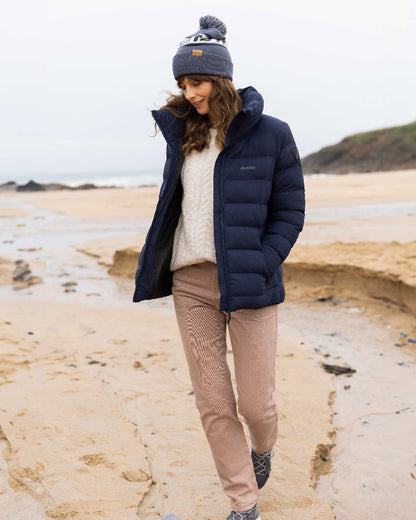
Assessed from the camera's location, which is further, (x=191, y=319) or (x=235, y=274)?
(x=191, y=319)

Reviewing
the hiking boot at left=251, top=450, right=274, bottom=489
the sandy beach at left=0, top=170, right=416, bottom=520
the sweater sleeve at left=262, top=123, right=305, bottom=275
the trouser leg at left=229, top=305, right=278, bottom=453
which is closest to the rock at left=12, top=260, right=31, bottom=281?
the sandy beach at left=0, top=170, right=416, bottom=520

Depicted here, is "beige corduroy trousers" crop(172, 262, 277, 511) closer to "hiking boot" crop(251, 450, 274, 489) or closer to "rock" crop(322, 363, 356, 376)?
"hiking boot" crop(251, 450, 274, 489)

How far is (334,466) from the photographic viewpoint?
3.35m

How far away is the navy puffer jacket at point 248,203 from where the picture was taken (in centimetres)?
231

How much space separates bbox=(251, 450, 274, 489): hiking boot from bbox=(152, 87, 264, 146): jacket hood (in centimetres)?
149

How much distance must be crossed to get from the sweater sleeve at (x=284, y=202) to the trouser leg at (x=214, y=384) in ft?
1.01

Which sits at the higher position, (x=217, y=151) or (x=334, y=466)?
(x=217, y=151)

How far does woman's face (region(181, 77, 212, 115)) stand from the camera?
2.38m

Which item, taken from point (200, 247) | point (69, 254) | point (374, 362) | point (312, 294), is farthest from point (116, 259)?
point (200, 247)

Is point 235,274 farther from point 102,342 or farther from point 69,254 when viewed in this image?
point 69,254

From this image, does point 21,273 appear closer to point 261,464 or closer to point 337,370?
point 337,370

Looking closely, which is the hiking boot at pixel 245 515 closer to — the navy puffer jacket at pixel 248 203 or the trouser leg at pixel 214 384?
the trouser leg at pixel 214 384

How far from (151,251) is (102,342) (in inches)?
128

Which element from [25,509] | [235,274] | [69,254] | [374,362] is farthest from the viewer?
[69,254]
